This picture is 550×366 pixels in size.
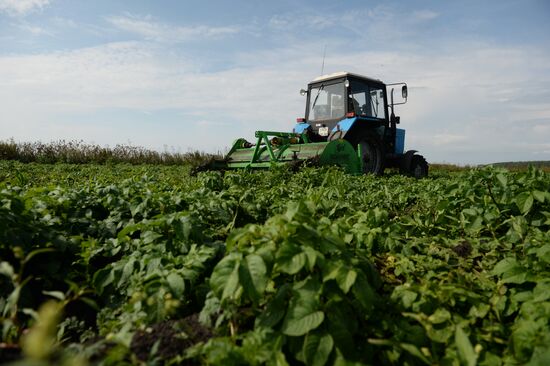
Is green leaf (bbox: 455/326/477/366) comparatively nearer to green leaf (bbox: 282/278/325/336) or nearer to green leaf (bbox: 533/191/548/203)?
green leaf (bbox: 282/278/325/336)

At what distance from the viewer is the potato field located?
1423 millimetres

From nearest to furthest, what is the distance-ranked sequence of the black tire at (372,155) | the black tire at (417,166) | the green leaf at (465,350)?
the green leaf at (465,350) < the black tire at (372,155) < the black tire at (417,166)

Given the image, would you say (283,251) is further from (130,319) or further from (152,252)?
(152,252)

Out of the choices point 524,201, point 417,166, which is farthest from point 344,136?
point 524,201

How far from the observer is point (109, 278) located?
2.01 meters

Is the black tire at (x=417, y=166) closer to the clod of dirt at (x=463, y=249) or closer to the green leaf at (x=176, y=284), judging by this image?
the clod of dirt at (x=463, y=249)

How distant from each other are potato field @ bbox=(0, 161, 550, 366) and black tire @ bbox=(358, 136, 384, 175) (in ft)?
20.3

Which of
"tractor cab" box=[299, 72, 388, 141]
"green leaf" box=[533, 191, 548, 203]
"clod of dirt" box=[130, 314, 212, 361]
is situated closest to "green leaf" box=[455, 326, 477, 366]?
"clod of dirt" box=[130, 314, 212, 361]

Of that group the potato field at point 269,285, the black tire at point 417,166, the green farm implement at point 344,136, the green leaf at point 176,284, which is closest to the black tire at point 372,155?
the green farm implement at point 344,136

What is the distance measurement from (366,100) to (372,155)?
1424 millimetres

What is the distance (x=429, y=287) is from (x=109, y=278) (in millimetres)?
1644

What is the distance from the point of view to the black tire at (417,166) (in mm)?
10672

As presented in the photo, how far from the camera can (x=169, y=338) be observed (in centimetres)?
154

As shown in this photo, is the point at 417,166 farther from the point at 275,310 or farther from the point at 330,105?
the point at 275,310
